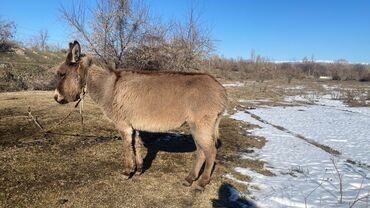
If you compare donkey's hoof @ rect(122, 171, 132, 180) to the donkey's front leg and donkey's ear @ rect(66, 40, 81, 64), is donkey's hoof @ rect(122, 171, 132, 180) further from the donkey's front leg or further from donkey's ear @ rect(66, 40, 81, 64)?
donkey's ear @ rect(66, 40, 81, 64)

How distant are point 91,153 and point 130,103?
203cm

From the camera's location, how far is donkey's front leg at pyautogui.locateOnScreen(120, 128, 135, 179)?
23.3ft

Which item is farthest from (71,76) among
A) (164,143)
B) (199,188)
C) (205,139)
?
(164,143)

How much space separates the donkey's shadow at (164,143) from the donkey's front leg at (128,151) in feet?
2.76

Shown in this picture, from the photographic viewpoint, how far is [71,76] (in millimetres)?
7270

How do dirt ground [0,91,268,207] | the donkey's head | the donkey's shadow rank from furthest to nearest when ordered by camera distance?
1. the donkey's shadow
2. the donkey's head
3. dirt ground [0,91,268,207]

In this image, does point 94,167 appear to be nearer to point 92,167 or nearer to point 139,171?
point 92,167

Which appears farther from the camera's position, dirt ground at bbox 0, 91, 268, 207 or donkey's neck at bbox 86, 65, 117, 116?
donkey's neck at bbox 86, 65, 117, 116

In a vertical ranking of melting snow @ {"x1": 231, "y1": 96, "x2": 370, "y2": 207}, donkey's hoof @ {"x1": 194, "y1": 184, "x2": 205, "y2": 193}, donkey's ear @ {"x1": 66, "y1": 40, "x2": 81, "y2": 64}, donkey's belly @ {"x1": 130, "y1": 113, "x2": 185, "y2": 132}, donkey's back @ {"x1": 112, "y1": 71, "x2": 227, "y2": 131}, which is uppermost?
donkey's ear @ {"x1": 66, "y1": 40, "x2": 81, "y2": 64}

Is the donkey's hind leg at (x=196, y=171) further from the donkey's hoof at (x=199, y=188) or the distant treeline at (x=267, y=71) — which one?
the distant treeline at (x=267, y=71)

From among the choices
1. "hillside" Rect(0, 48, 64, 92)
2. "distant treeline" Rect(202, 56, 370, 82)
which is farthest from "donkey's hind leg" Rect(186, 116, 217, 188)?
"distant treeline" Rect(202, 56, 370, 82)

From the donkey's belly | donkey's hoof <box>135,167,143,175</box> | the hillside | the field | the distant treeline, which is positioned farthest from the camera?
the distant treeline

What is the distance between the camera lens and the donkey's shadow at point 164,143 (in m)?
8.78

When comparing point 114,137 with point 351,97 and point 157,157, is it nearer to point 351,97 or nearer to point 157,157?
point 157,157
